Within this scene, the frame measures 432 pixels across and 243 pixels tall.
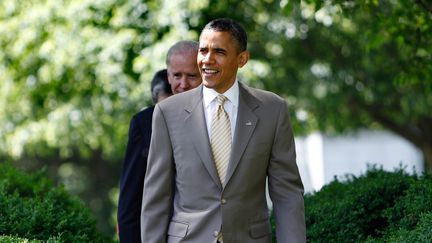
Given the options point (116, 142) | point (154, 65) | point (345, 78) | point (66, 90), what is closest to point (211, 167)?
point (154, 65)

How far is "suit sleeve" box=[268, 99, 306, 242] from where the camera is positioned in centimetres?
498

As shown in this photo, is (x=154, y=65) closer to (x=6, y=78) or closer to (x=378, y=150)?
(x=6, y=78)

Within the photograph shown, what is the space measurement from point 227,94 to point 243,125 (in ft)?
Answer: 0.64

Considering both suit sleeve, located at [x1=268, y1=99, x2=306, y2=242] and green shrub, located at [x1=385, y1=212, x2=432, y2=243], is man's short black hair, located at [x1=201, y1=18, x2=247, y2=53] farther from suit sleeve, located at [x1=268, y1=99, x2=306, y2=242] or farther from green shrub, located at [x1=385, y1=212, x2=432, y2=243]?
green shrub, located at [x1=385, y1=212, x2=432, y2=243]

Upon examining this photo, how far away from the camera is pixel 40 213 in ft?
22.1

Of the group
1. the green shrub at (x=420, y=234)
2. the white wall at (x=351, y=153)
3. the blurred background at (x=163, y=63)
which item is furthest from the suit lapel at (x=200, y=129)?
the white wall at (x=351, y=153)

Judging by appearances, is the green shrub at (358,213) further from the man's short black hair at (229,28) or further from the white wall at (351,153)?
the white wall at (351,153)

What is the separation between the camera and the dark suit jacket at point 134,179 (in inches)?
227

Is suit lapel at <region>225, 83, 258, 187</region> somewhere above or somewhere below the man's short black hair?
below

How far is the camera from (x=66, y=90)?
52.5 ft

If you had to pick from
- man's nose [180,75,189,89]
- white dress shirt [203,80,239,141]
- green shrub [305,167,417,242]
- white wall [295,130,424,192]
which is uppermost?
man's nose [180,75,189,89]

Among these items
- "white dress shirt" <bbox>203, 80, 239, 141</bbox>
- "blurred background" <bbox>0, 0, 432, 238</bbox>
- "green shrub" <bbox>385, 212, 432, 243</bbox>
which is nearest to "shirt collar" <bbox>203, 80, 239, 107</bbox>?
"white dress shirt" <bbox>203, 80, 239, 141</bbox>

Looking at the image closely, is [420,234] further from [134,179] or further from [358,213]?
[134,179]

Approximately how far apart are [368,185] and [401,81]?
3358 millimetres
